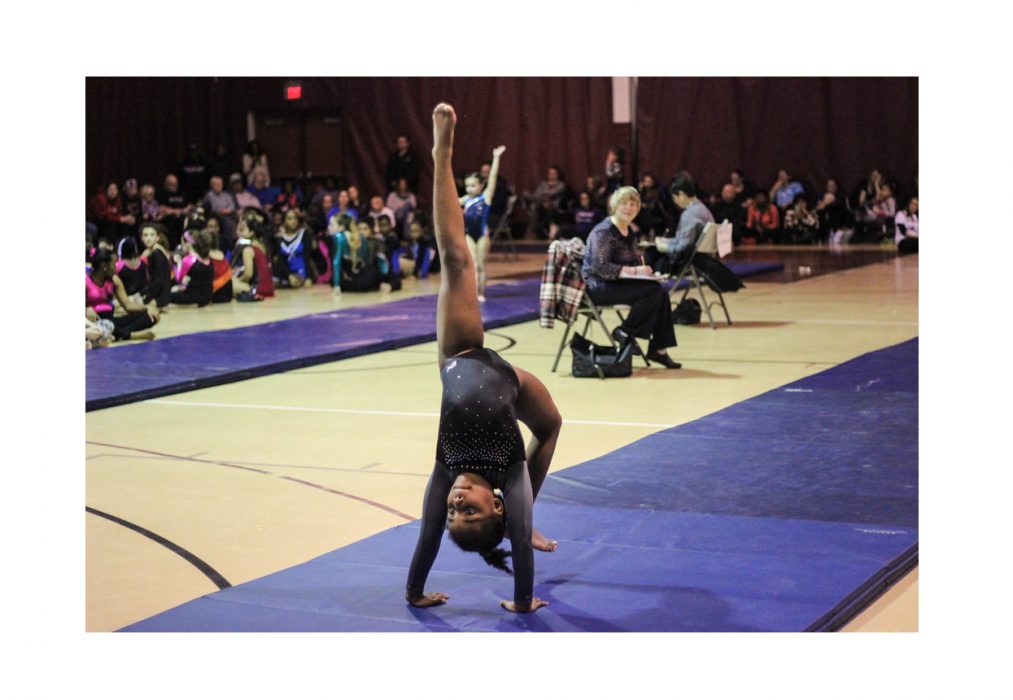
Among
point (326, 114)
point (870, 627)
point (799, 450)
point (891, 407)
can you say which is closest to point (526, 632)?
point (870, 627)

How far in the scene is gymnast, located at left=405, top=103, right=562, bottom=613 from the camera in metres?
3.62

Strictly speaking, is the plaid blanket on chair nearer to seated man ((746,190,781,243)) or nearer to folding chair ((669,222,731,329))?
folding chair ((669,222,731,329))

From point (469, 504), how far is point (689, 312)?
7.18 m

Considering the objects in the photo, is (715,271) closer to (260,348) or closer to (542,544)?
(260,348)

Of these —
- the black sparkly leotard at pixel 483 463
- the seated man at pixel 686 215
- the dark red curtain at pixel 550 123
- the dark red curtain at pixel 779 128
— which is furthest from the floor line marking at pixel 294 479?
the dark red curtain at pixel 779 128

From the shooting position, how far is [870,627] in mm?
3666

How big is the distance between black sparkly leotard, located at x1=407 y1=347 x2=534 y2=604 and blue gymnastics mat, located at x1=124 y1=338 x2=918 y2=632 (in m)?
0.16

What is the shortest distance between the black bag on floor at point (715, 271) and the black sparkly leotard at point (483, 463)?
21.7 feet

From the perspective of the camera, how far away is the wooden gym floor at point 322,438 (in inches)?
172

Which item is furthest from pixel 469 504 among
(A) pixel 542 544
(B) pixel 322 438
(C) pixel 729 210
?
(C) pixel 729 210

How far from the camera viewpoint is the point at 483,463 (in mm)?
3701

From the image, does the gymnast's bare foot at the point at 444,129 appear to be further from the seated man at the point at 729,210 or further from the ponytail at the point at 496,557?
the seated man at the point at 729,210

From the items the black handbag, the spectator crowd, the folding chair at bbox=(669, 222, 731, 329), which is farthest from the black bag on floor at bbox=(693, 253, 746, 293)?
the black handbag

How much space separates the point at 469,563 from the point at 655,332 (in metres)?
4.25
